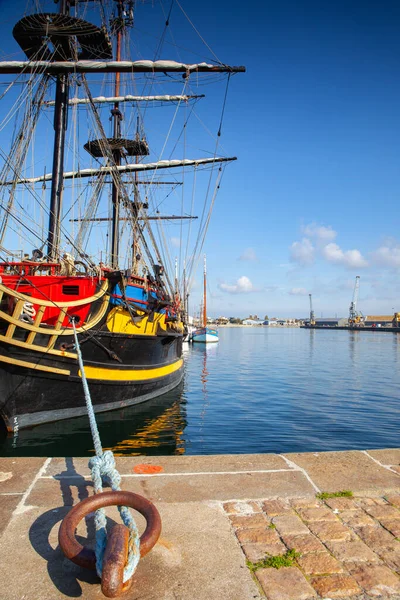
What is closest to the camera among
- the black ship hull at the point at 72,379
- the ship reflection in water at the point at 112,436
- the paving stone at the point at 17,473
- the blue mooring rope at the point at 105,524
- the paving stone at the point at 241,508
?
the blue mooring rope at the point at 105,524

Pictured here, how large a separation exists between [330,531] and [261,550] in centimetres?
64

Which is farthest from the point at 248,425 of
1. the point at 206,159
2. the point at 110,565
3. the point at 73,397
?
the point at 206,159

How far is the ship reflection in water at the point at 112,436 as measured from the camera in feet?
30.2

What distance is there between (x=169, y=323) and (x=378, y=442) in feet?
33.7

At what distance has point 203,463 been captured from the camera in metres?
4.63

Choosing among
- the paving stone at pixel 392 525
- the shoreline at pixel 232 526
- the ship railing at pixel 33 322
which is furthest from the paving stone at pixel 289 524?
the ship railing at pixel 33 322

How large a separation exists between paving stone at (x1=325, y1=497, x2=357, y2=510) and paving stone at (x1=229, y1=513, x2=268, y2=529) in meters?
0.69

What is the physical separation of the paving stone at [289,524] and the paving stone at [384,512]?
0.69 meters

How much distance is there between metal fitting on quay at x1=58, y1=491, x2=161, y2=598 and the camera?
2250mm

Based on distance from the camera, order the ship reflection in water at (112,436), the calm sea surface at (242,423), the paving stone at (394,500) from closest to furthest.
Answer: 1. the paving stone at (394,500)
2. the ship reflection in water at (112,436)
3. the calm sea surface at (242,423)

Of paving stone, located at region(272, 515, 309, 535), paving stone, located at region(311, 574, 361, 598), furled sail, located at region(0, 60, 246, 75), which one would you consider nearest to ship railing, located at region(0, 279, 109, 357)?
paving stone, located at region(272, 515, 309, 535)

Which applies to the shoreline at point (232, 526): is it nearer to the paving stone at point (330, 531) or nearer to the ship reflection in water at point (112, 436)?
the paving stone at point (330, 531)

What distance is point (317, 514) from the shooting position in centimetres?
351

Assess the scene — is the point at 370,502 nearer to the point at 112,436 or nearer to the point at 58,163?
the point at 112,436
